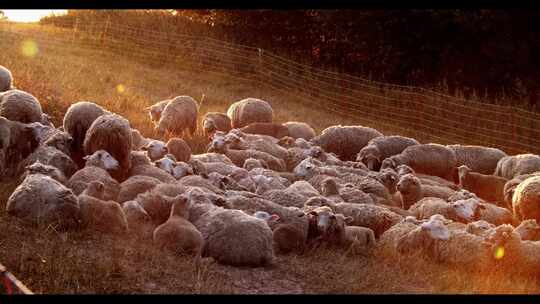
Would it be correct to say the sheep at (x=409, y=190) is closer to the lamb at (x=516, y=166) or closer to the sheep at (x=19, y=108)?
the lamb at (x=516, y=166)

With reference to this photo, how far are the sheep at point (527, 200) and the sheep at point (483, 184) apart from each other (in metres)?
1.50

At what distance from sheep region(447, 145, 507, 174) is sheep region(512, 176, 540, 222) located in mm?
3173

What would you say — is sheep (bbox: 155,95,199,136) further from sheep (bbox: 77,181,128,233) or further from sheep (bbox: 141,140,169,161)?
sheep (bbox: 77,181,128,233)

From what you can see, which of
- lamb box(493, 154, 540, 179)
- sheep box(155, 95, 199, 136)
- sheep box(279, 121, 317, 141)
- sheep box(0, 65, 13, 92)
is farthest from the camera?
sheep box(279, 121, 317, 141)

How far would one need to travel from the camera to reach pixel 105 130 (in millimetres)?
9148

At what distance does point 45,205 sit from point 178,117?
6714 mm

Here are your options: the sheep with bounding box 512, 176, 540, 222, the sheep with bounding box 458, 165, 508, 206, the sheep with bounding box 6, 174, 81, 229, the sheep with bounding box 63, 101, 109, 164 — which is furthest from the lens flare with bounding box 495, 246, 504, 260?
the sheep with bounding box 63, 101, 109, 164

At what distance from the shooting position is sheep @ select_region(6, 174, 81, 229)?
6.48 metres

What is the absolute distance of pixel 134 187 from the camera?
7832 mm

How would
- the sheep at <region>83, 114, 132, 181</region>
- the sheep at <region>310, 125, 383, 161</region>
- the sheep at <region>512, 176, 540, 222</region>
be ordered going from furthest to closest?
the sheep at <region>310, 125, 383, 161</region> < the sheep at <region>512, 176, 540, 222</region> < the sheep at <region>83, 114, 132, 181</region>

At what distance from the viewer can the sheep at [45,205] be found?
6.48 metres

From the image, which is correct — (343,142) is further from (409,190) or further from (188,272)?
(188,272)

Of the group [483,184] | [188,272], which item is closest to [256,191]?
[188,272]

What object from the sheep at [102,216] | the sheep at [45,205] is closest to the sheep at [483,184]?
the sheep at [102,216]
